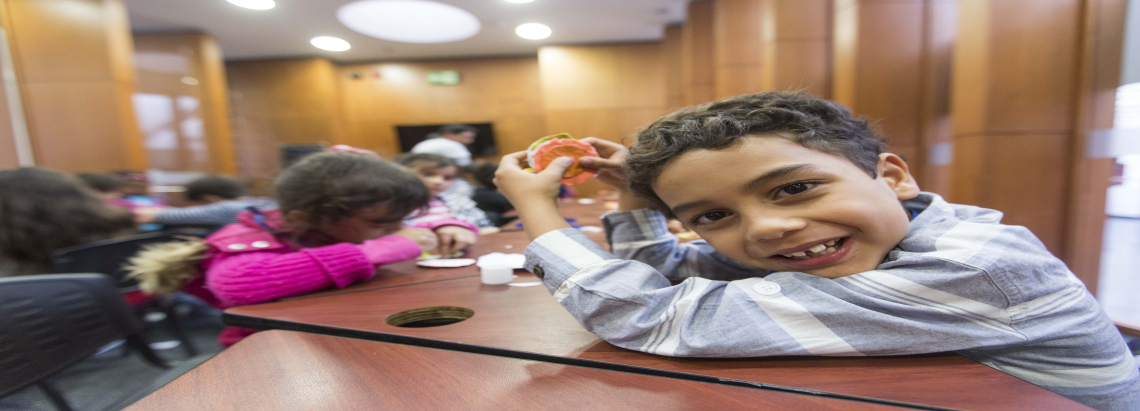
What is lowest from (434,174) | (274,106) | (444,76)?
(434,174)

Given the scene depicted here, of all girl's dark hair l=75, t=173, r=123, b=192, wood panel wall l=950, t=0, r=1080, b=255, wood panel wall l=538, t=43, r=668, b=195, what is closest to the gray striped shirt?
wood panel wall l=950, t=0, r=1080, b=255

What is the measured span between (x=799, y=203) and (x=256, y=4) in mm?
7783

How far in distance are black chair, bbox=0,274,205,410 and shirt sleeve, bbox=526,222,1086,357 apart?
31.5 inches

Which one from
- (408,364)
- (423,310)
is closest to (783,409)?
(408,364)

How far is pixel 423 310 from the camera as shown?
1.01 metres

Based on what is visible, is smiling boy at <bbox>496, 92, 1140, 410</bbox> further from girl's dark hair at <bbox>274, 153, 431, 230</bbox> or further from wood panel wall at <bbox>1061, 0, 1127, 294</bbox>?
wood panel wall at <bbox>1061, 0, 1127, 294</bbox>

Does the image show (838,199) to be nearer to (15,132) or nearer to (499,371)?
(499,371)

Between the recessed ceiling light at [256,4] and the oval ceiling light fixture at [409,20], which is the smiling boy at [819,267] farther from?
the recessed ceiling light at [256,4]

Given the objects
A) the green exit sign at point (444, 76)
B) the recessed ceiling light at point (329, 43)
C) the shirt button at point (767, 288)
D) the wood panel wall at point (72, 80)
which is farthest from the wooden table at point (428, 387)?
the green exit sign at point (444, 76)

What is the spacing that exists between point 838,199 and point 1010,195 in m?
3.34

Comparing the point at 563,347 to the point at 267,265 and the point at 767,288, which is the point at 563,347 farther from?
the point at 267,265

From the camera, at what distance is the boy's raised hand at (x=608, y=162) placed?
105 centimetres

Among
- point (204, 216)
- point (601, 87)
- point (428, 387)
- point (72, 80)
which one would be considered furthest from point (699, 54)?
point (72, 80)

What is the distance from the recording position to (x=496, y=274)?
1205mm
